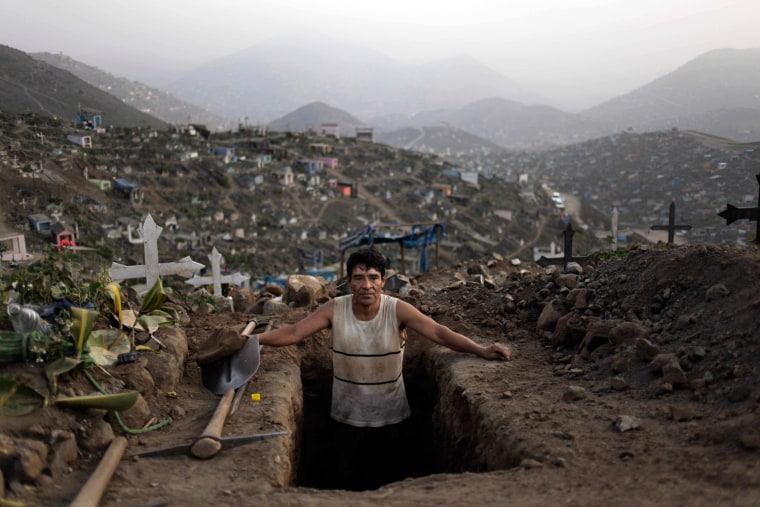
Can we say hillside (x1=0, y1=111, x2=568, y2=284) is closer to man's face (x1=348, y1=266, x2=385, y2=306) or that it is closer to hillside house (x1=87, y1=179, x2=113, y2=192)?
hillside house (x1=87, y1=179, x2=113, y2=192)

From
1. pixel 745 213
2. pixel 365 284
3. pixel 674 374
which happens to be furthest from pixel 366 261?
pixel 745 213

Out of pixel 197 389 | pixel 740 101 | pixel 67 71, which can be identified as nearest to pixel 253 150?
pixel 67 71

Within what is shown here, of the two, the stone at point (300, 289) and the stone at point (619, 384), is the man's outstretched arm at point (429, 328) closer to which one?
the stone at point (619, 384)

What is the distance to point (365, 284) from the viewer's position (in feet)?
14.4

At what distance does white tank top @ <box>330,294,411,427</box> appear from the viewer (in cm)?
455

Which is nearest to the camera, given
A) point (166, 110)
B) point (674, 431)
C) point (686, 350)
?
point (674, 431)

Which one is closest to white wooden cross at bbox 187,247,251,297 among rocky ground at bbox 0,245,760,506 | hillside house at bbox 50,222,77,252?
rocky ground at bbox 0,245,760,506

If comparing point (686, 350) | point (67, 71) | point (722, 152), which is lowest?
point (686, 350)

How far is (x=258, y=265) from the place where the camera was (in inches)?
1535

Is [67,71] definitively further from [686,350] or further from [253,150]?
[686,350]

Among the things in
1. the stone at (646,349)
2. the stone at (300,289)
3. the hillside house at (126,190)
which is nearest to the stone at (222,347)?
the stone at (300,289)

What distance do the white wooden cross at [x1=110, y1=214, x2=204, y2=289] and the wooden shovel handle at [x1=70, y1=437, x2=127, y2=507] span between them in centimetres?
321

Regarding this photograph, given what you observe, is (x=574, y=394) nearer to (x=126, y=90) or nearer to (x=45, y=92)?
(x=45, y=92)

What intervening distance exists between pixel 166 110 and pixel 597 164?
79.6 meters
